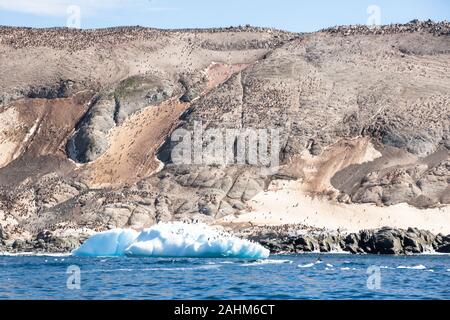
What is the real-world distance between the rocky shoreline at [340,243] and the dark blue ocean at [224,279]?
493 inches

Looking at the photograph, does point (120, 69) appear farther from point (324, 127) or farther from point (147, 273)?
point (147, 273)

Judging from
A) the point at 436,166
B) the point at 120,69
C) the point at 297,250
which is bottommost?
the point at 297,250

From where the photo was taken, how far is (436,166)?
122m

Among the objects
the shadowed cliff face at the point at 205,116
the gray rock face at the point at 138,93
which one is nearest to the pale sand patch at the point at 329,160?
the shadowed cliff face at the point at 205,116

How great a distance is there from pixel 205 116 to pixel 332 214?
2974 cm

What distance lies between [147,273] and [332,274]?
37.9 feet

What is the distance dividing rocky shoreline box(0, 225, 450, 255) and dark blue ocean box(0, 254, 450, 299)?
1252 cm

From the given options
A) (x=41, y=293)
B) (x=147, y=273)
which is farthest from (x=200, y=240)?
(x=41, y=293)

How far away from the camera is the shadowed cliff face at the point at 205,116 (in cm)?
11838

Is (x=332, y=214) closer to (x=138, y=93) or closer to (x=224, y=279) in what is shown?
(x=138, y=93)

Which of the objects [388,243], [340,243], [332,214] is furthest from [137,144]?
[388,243]

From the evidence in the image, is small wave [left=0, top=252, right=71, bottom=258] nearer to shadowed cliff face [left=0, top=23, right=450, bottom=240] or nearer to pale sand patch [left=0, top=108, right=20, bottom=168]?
shadowed cliff face [left=0, top=23, right=450, bottom=240]

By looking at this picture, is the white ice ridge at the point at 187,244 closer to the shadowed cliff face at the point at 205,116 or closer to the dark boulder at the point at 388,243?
the dark boulder at the point at 388,243
